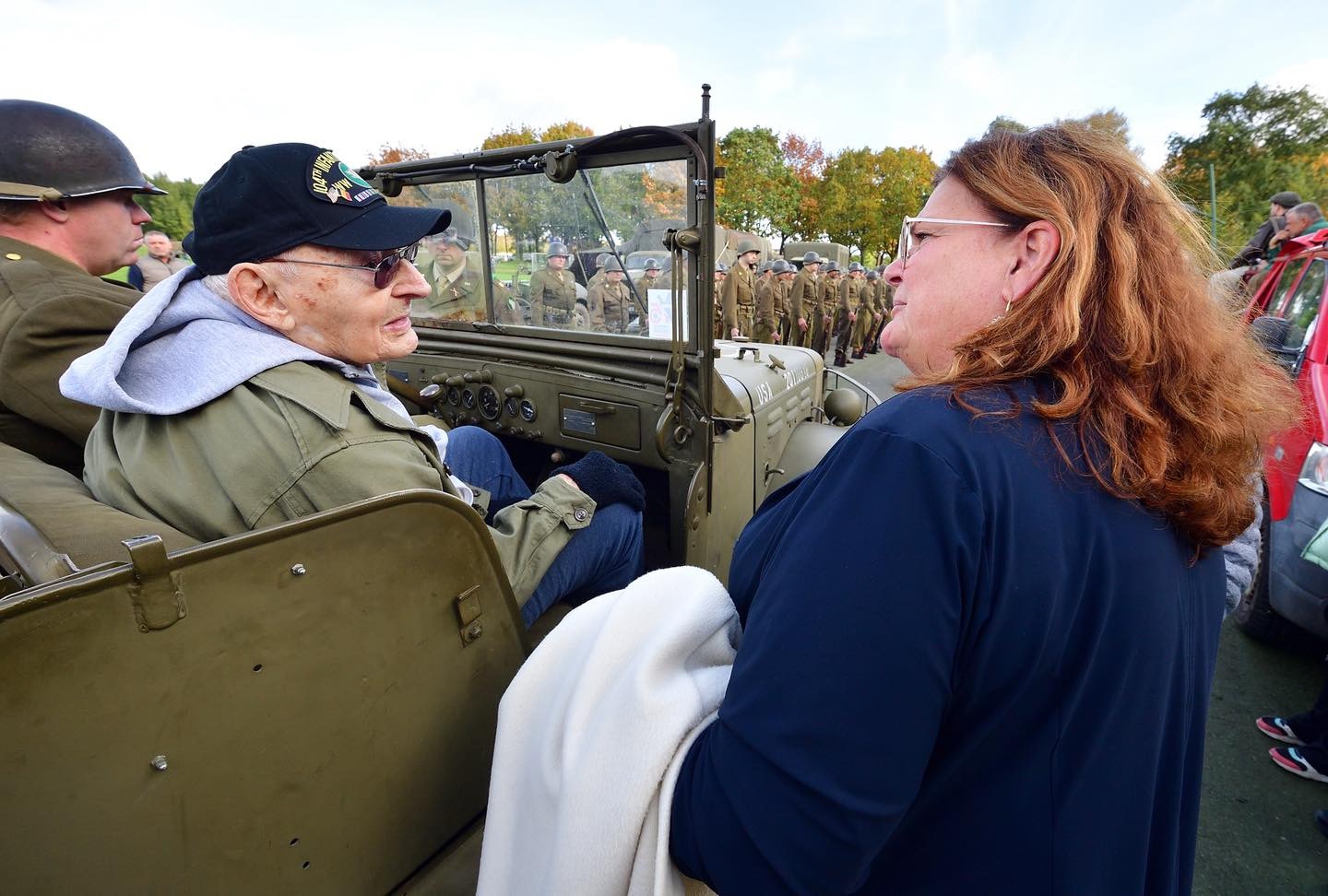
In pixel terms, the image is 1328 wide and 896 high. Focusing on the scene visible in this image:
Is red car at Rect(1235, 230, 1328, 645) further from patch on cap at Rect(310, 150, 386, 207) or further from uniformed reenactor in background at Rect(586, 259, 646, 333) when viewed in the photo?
patch on cap at Rect(310, 150, 386, 207)

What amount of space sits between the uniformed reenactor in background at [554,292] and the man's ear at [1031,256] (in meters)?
2.20

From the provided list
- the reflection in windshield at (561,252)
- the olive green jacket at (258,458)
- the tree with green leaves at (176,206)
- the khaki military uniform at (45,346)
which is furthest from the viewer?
the tree with green leaves at (176,206)

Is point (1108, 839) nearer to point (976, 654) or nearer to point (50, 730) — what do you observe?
point (976, 654)

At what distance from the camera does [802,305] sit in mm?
16047

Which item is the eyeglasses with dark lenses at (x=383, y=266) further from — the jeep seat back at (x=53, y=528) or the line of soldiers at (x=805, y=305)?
the line of soldiers at (x=805, y=305)

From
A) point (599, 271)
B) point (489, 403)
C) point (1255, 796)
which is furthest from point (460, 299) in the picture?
point (1255, 796)

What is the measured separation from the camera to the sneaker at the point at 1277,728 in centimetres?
288

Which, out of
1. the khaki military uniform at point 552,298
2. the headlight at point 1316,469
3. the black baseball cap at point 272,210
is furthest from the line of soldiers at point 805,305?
the black baseball cap at point 272,210

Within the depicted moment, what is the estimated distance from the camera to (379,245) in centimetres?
159

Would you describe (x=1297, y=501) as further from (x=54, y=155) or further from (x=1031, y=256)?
(x=54, y=155)

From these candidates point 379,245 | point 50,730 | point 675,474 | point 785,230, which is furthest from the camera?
point 785,230

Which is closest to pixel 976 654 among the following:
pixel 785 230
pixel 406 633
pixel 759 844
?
pixel 759 844

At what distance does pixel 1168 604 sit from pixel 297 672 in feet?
3.86

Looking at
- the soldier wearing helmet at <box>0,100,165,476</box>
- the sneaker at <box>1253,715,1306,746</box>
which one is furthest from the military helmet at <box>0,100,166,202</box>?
the sneaker at <box>1253,715,1306,746</box>
